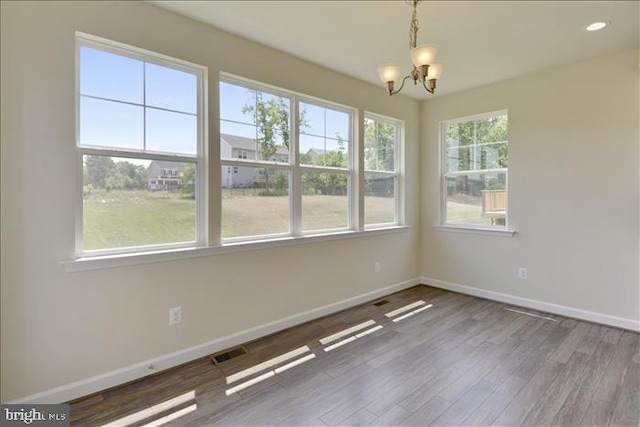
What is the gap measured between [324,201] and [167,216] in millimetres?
1673

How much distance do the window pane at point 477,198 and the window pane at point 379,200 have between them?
0.82 metres

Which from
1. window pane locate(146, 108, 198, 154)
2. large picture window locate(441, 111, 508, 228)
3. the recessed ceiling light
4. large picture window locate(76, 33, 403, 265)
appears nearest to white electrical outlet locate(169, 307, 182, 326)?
large picture window locate(76, 33, 403, 265)

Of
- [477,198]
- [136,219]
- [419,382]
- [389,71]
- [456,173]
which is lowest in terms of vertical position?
[419,382]

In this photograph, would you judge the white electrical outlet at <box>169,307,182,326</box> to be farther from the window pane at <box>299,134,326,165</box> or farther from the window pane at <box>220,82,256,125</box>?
the window pane at <box>299,134,326,165</box>

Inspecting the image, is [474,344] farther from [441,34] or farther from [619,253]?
[441,34]

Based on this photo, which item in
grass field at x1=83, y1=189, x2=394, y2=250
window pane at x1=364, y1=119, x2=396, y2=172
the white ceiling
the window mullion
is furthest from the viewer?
window pane at x1=364, y1=119, x2=396, y2=172

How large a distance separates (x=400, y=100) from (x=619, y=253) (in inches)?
116

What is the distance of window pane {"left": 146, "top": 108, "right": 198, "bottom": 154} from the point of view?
2.48 metres

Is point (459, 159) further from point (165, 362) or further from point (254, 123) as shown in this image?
point (165, 362)

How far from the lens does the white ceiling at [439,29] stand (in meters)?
2.38

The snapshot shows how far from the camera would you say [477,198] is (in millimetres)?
4285

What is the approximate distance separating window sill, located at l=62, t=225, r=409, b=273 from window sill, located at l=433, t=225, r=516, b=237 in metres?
1.66

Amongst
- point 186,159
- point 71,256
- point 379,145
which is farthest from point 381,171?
point 71,256

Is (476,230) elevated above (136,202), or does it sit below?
below
